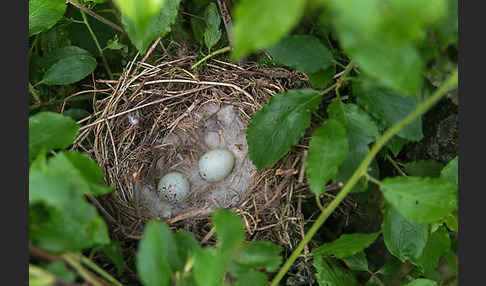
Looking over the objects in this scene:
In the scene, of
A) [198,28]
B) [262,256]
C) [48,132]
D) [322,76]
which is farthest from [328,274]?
[198,28]

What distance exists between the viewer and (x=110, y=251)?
0.88 meters

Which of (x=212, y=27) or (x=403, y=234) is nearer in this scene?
(x=403, y=234)

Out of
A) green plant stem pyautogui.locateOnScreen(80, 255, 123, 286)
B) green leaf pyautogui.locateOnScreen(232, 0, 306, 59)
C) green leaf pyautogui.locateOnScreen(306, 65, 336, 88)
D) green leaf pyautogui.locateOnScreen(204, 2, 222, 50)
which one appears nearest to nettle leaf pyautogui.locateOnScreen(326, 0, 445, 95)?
green leaf pyautogui.locateOnScreen(232, 0, 306, 59)

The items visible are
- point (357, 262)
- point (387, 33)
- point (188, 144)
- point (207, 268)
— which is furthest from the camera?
point (188, 144)

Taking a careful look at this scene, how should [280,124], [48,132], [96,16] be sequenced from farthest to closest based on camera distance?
[96,16]
[280,124]
[48,132]

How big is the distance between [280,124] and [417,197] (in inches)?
13.4

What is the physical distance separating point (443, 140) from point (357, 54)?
29.4 inches

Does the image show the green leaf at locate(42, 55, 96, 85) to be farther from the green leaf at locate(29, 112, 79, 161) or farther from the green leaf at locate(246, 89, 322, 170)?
the green leaf at locate(246, 89, 322, 170)

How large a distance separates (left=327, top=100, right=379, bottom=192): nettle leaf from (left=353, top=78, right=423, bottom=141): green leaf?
20mm

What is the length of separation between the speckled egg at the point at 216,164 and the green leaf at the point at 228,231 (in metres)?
0.58

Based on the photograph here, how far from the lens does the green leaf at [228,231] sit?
2.37 feet

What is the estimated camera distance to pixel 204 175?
1386 millimetres

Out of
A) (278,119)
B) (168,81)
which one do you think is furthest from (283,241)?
(168,81)

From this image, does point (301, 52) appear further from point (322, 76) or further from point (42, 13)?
point (42, 13)
